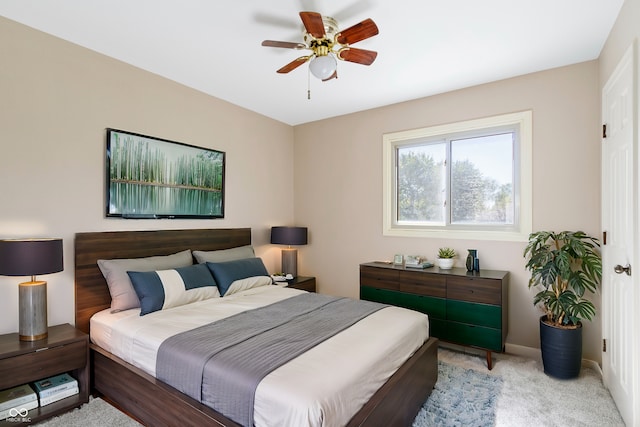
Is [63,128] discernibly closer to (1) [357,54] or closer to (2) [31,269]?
(2) [31,269]

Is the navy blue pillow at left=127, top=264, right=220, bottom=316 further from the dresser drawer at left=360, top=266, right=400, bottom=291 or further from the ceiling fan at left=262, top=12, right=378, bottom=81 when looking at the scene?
the ceiling fan at left=262, top=12, right=378, bottom=81

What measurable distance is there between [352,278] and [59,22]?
378cm

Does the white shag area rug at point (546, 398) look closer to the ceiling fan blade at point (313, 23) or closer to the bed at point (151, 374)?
the bed at point (151, 374)

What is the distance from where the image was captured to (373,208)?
13.7ft

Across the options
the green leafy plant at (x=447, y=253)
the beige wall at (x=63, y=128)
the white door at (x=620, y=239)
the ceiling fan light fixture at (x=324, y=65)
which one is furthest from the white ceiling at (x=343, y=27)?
the green leafy plant at (x=447, y=253)

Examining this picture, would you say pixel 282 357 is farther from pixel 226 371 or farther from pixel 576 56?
pixel 576 56

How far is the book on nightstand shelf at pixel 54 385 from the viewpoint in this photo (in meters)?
2.28

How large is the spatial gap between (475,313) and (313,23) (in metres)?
2.75

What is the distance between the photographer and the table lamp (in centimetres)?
428

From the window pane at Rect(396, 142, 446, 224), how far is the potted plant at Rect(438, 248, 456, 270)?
395 millimetres

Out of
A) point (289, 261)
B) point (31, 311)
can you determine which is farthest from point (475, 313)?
point (31, 311)

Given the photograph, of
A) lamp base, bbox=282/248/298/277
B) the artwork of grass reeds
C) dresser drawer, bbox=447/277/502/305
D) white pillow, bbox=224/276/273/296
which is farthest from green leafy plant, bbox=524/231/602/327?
the artwork of grass reeds

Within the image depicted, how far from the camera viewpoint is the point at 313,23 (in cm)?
199

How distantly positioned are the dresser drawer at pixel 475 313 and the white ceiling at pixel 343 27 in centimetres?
220
